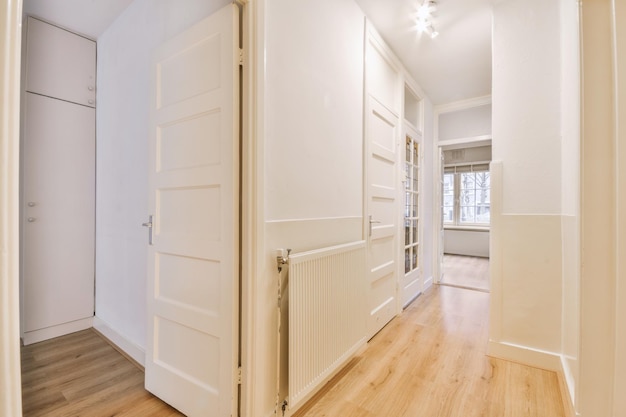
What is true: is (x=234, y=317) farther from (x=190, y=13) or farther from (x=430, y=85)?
(x=430, y=85)

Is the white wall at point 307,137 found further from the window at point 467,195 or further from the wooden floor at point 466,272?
the window at point 467,195

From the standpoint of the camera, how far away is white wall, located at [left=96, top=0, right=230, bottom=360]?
2.13 meters

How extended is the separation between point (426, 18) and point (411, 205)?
2.00 metres

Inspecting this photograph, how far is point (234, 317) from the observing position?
1400mm

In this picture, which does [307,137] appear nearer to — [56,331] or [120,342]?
[120,342]

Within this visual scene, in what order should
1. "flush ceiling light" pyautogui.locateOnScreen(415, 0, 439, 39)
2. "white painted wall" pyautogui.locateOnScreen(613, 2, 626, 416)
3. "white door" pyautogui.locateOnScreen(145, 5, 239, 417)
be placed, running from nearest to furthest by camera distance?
"white painted wall" pyautogui.locateOnScreen(613, 2, 626, 416) < "white door" pyautogui.locateOnScreen(145, 5, 239, 417) < "flush ceiling light" pyautogui.locateOnScreen(415, 0, 439, 39)

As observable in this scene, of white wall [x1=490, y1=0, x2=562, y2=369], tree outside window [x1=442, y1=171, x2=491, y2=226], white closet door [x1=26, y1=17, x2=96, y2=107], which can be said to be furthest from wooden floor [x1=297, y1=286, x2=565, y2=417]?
tree outside window [x1=442, y1=171, x2=491, y2=226]

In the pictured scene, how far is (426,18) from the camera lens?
2422 millimetres

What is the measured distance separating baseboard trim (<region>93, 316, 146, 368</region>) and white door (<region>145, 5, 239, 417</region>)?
44 centimetres

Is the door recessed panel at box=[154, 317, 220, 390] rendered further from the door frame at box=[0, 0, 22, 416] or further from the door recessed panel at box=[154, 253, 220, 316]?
the door frame at box=[0, 0, 22, 416]

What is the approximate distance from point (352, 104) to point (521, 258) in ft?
5.90

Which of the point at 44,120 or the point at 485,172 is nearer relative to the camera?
the point at 44,120

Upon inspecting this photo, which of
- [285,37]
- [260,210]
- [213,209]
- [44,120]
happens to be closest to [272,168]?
[260,210]

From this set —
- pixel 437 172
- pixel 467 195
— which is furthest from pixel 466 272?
pixel 467 195
